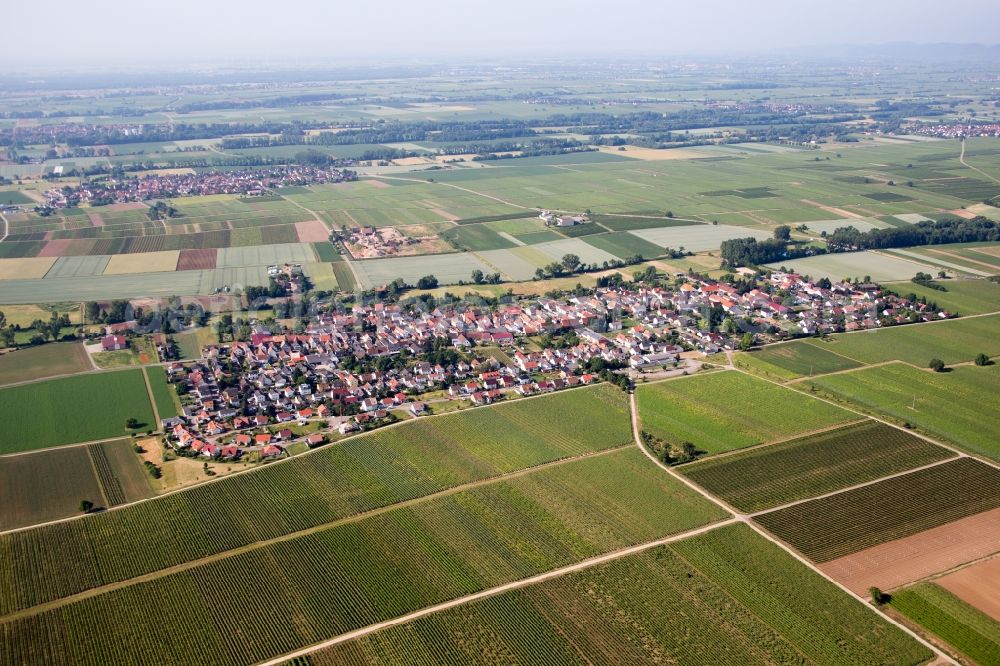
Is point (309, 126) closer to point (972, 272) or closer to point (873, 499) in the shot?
point (972, 272)

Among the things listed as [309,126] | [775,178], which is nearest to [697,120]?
[775,178]

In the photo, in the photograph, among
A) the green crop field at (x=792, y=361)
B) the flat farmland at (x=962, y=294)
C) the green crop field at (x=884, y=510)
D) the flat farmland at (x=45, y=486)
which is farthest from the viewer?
the flat farmland at (x=962, y=294)

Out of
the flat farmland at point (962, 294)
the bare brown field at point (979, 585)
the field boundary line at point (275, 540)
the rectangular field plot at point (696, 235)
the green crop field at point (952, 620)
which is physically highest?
the rectangular field plot at point (696, 235)

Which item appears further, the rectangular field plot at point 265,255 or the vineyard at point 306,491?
the rectangular field plot at point 265,255

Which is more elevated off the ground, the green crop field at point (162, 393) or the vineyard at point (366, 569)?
the green crop field at point (162, 393)

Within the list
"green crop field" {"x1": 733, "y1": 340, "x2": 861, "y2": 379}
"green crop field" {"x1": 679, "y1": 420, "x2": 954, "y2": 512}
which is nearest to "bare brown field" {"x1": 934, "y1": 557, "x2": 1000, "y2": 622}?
"green crop field" {"x1": 679, "y1": 420, "x2": 954, "y2": 512}

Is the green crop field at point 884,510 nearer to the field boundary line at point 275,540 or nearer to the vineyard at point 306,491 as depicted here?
the field boundary line at point 275,540

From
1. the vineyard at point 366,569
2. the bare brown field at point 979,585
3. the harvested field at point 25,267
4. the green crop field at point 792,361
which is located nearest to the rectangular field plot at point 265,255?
the harvested field at point 25,267
